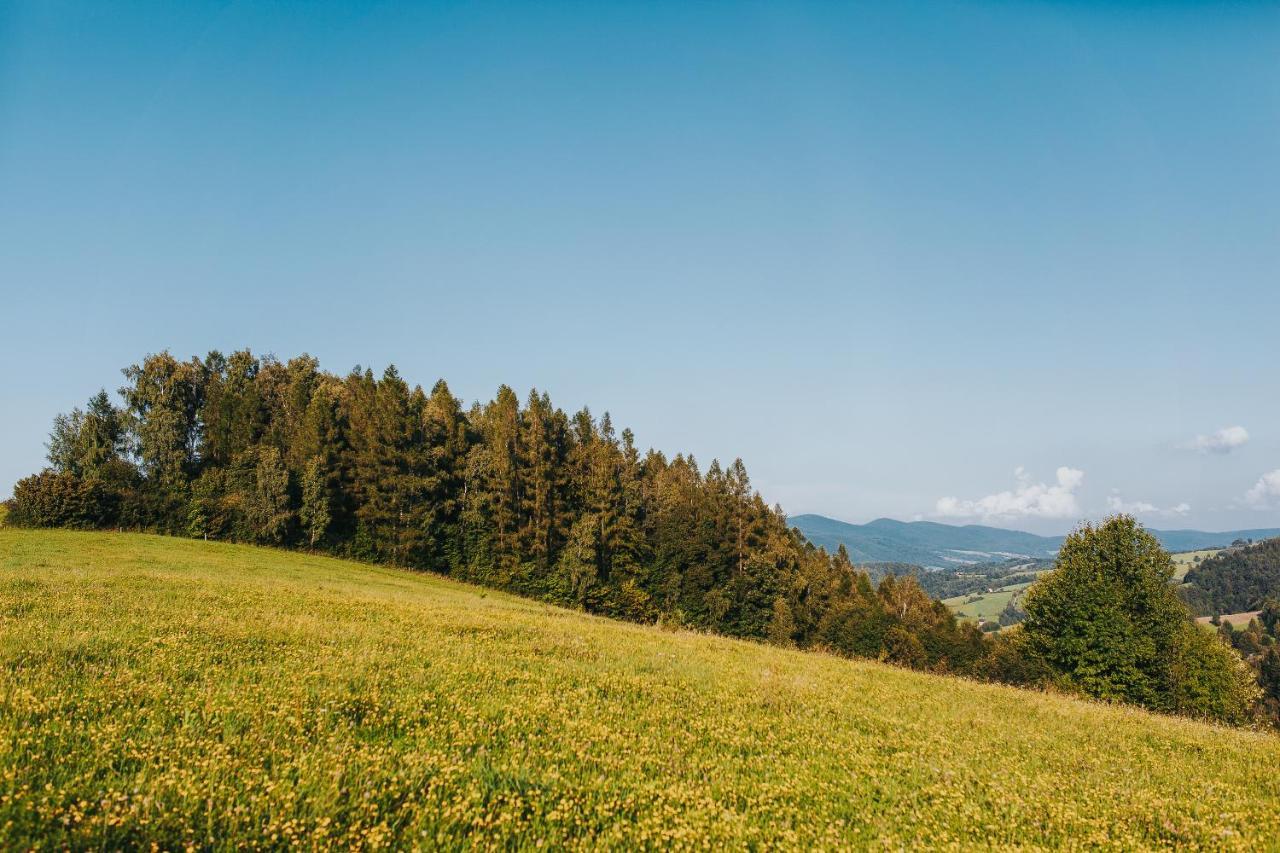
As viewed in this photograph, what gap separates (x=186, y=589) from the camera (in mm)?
21594

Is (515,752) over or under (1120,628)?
over

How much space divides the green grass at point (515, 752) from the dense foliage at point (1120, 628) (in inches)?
1480

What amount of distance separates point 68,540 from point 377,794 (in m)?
62.7

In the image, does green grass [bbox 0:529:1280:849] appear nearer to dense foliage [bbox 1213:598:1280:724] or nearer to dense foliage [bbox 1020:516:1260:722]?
dense foliage [bbox 1020:516:1260:722]

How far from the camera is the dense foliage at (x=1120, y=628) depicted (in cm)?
4675

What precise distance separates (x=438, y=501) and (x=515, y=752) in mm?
69511

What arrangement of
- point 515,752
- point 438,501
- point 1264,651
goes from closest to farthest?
point 515,752
point 438,501
point 1264,651

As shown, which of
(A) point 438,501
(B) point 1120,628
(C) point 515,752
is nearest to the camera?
(C) point 515,752

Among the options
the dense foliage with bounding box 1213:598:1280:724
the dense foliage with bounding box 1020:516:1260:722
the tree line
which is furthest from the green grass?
the dense foliage with bounding box 1213:598:1280:724

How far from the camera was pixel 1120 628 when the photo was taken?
47.2 metres

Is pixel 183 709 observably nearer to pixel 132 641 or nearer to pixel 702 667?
pixel 132 641

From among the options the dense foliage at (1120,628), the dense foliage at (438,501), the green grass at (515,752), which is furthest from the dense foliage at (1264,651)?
the green grass at (515,752)

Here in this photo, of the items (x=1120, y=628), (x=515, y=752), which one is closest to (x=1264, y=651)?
(x=1120, y=628)

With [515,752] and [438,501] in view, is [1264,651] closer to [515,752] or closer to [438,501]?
[438,501]
